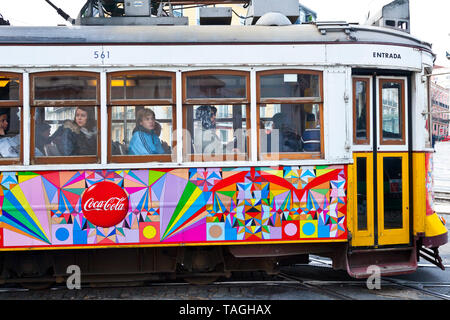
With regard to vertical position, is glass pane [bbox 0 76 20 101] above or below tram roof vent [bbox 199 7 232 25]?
below

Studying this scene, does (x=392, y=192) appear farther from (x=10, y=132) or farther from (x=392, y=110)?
(x=10, y=132)

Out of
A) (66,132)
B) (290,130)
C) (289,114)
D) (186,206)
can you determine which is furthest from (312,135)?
(66,132)

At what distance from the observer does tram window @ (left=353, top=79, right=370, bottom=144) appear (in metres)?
6.16

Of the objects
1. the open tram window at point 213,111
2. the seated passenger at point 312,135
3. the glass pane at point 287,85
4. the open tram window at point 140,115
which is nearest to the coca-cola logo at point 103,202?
the open tram window at point 140,115

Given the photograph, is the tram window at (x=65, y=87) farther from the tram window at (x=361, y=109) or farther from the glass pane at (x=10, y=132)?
the tram window at (x=361, y=109)

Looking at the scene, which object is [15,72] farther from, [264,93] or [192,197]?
[264,93]

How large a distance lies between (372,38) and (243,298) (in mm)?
3512

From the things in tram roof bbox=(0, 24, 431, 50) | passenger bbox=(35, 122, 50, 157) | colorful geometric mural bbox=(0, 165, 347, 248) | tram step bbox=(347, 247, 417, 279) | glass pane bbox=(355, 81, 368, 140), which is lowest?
tram step bbox=(347, 247, 417, 279)

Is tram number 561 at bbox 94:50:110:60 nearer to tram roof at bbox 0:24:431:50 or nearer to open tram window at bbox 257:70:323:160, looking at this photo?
tram roof at bbox 0:24:431:50

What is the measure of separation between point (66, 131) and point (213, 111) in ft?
5.70

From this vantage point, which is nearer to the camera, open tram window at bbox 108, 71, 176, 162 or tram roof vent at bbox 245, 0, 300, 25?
open tram window at bbox 108, 71, 176, 162

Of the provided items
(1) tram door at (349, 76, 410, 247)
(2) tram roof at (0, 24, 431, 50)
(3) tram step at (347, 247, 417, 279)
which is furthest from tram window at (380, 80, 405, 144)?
(3) tram step at (347, 247, 417, 279)

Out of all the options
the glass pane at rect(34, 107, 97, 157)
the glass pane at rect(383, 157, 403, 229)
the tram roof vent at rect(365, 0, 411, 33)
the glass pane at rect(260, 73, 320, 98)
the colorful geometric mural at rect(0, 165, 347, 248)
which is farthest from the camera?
the tram roof vent at rect(365, 0, 411, 33)

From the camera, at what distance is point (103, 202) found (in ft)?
18.8
